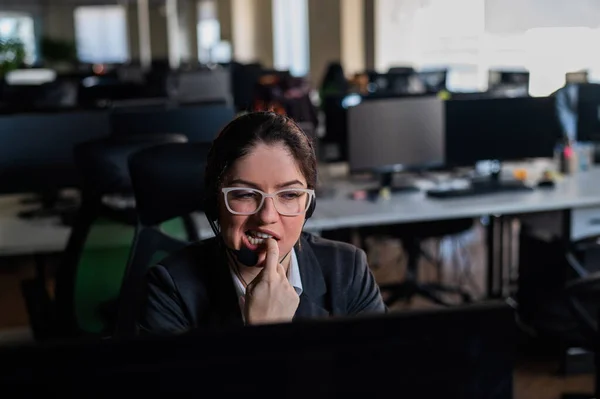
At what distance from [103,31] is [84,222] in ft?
65.3

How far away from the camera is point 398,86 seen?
7297 mm

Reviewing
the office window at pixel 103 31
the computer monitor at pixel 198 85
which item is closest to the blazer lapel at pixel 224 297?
the computer monitor at pixel 198 85

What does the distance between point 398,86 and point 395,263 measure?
2.62 m

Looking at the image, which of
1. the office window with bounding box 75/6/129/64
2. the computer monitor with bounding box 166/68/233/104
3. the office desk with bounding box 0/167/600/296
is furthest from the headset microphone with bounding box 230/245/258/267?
the office window with bounding box 75/6/129/64

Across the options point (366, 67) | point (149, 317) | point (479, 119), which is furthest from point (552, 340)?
point (366, 67)

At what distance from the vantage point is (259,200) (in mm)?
1307

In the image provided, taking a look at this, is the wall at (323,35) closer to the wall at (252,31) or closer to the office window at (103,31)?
the wall at (252,31)

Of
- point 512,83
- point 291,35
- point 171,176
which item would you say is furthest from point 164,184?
point 291,35

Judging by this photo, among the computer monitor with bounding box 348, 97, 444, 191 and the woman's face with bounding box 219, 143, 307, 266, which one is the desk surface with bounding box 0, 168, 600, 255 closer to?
the computer monitor with bounding box 348, 97, 444, 191

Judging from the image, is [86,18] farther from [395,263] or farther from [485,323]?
[485,323]

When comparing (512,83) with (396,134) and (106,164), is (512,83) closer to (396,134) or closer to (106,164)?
(396,134)

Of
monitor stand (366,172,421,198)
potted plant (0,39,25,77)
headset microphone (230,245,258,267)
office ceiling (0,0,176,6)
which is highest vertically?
office ceiling (0,0,176,6)

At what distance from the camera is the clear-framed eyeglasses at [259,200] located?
130 centimetres

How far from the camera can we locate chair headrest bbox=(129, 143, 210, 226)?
7.17ft
